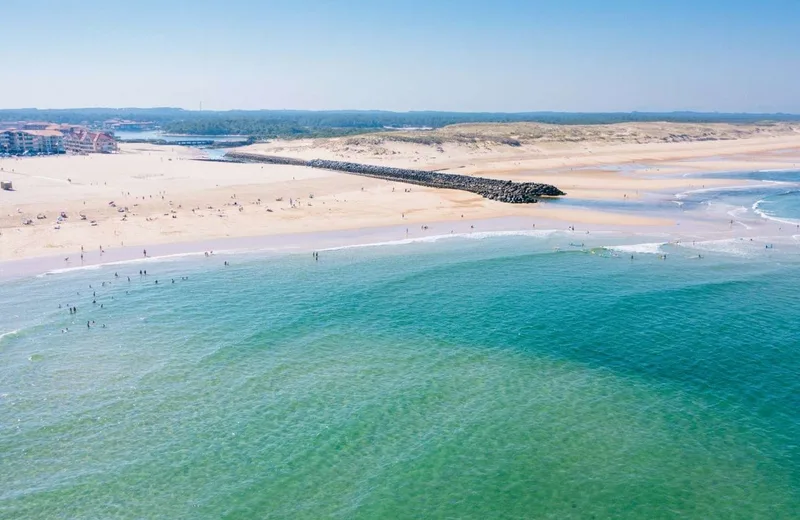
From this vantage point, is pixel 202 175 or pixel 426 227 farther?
pixel 202 175

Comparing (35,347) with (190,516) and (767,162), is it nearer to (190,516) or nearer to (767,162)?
(190,516)

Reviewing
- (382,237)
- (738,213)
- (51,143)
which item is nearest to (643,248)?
(382,237)

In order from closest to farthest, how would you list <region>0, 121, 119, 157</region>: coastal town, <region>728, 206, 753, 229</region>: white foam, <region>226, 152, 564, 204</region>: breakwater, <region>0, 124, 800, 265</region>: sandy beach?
<region>0, 124, 800, 265</region>: sandy beach < <region>728, 206, 753, 229</region>: white foam < <region>226, 152, 564, 204</region>: breakwater < <region>0, 121, 119, 157</region>: coastal town

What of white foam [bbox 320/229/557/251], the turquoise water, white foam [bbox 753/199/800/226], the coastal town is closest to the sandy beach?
white foam [bbox 320/229/557/251]

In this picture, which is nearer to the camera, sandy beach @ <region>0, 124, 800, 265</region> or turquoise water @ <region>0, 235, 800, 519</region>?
turquoise water @ <region>0, 235, 800, 519</region>

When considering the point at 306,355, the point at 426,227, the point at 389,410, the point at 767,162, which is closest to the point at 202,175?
the point at 426,227

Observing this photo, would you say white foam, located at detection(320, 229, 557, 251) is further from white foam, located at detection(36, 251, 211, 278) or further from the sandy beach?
white foam, located at detection(36, 251, 211, 278)

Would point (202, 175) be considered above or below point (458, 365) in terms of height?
above
